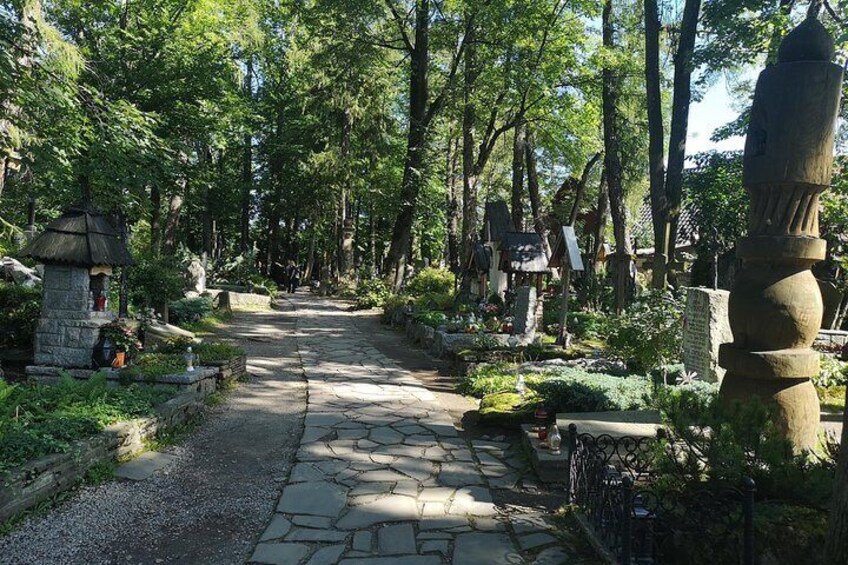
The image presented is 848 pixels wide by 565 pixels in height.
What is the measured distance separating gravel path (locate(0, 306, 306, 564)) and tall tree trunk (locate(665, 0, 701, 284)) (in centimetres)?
918

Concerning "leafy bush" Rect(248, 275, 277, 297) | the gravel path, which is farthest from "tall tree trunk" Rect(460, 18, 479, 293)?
the gravel path

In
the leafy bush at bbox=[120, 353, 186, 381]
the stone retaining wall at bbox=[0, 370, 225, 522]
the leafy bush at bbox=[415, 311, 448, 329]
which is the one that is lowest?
the stone retaining wall at bbox=[0, 370, 225, 522]

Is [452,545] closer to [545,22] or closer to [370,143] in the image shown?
[545,22]

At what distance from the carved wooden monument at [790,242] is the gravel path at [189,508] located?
4208 mm

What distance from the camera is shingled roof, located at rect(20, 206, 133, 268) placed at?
8.43m

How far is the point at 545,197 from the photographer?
3688 cm

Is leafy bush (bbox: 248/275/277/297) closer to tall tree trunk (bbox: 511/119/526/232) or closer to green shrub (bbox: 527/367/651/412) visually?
tall tree trunk (bbox: 511/119/526/232)

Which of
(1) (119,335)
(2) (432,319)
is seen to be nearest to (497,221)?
(2) (432,319)

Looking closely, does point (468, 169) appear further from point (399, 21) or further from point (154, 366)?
point (154, 366)

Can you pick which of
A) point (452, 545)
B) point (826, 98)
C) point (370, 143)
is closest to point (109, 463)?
point (452, 545)

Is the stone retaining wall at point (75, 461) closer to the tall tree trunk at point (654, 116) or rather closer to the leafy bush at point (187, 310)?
the leafy bush at point (187, 310)

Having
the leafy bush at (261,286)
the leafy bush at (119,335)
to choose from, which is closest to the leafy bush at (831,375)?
the leafy bush at (119,335)

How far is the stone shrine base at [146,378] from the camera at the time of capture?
305 inches

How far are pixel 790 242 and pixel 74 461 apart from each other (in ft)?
20.4
